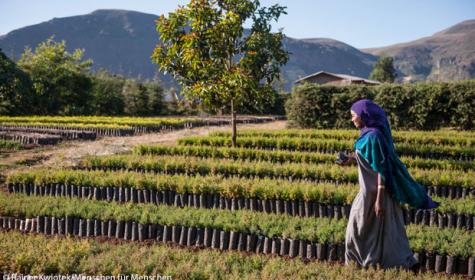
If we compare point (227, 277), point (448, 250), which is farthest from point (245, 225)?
point (448, 250)

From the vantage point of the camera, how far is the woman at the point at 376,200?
4.75m

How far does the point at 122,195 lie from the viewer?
8.67 m

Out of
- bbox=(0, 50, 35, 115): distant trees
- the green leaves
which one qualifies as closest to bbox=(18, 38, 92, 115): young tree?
bbox=(0, 50, 35, 115): distant trees

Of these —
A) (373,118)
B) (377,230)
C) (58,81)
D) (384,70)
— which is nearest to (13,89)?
(58,81)

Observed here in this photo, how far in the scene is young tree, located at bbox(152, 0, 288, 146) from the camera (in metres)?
12.1

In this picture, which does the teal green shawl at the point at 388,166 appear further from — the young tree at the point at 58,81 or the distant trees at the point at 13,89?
the young tree at the point at 58,81

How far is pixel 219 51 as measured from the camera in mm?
12648

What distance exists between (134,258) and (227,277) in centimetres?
116

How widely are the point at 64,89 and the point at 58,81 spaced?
75 cm

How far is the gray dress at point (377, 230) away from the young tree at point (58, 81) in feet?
97.2

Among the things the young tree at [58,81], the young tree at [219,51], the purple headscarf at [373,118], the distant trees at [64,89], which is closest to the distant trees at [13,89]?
the distant trees at [64,89]

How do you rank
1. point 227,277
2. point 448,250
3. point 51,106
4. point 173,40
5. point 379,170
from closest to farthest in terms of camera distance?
point 227,277 < point 379,170 < point 448,250 < point 173,40 < point 51,106

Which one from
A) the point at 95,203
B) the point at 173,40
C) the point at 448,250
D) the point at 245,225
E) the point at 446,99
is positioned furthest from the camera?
the point at 446,99

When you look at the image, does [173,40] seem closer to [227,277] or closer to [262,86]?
[262,86]
